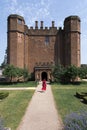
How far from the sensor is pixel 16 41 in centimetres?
4403

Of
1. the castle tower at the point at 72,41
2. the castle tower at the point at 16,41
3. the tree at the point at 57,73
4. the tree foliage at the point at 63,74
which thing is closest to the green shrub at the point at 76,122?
the tree foliage at the point at 63,74

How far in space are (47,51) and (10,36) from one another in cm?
886

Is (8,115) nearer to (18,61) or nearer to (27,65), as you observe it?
(18,61)

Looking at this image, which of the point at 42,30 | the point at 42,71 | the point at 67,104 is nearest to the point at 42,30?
the point at 42,30

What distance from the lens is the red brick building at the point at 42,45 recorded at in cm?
4434

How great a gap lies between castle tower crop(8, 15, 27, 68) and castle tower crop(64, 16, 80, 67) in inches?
366

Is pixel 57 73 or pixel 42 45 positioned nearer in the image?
pixel 57 73

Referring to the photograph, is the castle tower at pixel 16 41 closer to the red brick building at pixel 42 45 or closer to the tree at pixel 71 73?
the red brick building at pixel 42 45

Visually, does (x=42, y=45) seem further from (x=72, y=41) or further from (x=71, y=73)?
(x=71, y=73)

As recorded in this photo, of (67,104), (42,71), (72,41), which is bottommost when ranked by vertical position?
(67,104)

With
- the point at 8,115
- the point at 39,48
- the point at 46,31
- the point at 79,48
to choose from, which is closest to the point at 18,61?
the point at 39,48

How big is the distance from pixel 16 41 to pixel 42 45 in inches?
263

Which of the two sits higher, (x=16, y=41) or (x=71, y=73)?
(x=16, y=41)

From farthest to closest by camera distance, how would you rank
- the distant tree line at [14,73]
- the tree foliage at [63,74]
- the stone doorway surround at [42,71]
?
1. the stone doorway surround at [42,71]
2. the tree foliage at [63,74]
3. the distant tree line at [14,73]
